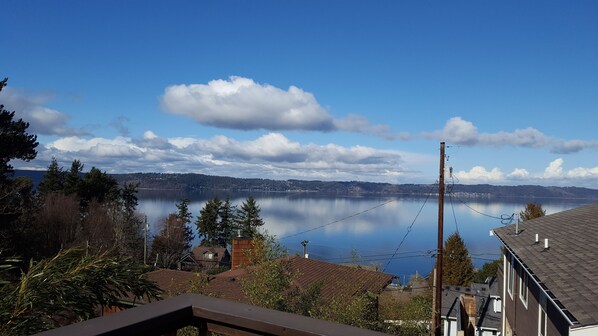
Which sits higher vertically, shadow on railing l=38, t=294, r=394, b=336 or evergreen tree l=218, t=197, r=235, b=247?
shadow on railing l=38, t=294, r=394, b=336

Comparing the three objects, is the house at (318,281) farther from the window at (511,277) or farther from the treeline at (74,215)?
the treeline at (74,215)

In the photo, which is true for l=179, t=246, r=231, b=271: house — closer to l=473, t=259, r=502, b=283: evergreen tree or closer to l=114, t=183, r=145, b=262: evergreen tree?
l=114, t=183, r=145, b=262: evergreen tree

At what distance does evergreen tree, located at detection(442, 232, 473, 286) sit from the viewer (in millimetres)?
27219

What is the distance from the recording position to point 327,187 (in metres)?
175

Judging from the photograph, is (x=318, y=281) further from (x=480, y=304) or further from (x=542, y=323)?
(x=480, y=304)

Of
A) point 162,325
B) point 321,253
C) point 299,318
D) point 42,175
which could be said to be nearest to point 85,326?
point 162,325

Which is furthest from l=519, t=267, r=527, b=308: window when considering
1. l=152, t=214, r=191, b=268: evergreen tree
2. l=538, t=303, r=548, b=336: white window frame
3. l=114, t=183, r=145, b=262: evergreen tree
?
l=152, t=214, r=191, b=268: evergreen tree

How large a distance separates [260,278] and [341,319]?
4.48 ft

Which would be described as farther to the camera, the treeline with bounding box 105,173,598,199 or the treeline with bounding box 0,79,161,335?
the treeline with bounding box 105,173,598,199

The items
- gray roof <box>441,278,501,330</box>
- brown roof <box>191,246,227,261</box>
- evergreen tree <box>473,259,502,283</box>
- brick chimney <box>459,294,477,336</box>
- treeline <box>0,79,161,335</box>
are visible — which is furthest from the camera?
brown roof <box>191,246,227,261</box>

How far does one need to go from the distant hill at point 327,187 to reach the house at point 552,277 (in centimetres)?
3712

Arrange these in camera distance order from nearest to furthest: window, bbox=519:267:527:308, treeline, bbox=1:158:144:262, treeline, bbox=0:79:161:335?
treeline, bbox=0:79:161:335
window, bbox=519:267:527:308
treeline, bbox=1:158:144:262

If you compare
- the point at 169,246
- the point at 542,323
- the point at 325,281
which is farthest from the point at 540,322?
the point at 169,246

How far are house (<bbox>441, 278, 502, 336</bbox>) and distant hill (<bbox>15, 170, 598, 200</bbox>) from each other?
33.4m
